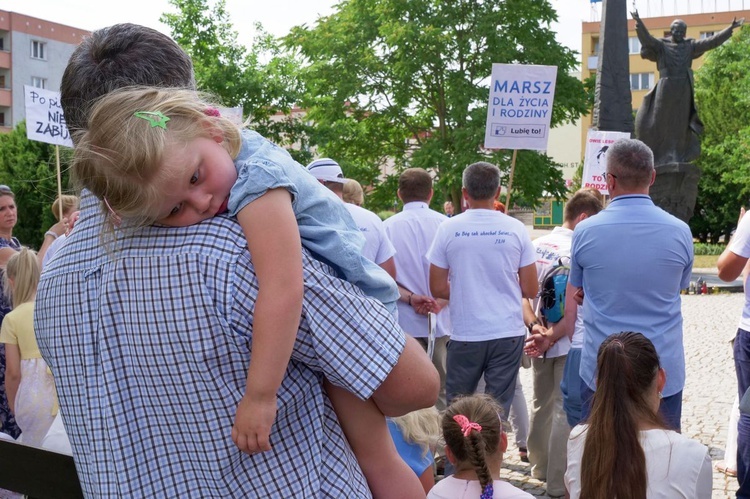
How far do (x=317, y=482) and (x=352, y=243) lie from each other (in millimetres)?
421

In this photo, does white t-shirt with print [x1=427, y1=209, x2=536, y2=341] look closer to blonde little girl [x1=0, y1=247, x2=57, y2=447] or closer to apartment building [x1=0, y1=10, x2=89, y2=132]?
blonde little girl [x1=0, y1=247, x2=57, y2=447]

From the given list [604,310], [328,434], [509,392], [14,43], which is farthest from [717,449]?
[14,43]

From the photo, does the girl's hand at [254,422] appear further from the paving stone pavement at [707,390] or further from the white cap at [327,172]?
the paving stone pavement at [707,390]

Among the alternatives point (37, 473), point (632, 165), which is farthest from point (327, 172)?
point (37, 473)

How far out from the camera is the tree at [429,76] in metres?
32.0

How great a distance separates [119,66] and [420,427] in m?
2.14

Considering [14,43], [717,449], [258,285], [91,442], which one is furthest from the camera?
[14,43]

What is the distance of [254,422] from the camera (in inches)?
59.8

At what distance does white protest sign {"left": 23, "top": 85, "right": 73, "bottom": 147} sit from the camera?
10648 mm

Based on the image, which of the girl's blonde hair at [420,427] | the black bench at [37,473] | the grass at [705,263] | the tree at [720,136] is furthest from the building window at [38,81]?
the black bench at [37,473]

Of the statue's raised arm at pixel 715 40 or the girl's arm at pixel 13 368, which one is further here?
the statue's raised arm at pixel 715 40

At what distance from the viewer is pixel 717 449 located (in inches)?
289

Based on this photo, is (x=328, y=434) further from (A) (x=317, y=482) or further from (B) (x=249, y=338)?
(B) (x=249, y=338)

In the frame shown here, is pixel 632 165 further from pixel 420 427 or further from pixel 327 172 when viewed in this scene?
pixel 327 172
